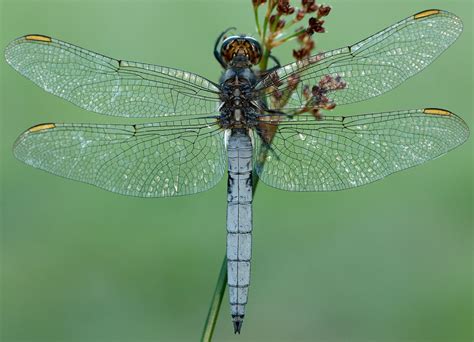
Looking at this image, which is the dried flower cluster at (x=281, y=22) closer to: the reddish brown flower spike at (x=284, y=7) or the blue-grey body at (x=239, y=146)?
the reddish brown flower spike at (x=284, y=7)

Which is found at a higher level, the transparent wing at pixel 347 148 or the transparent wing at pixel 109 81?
the transparent wing at pixel 109 81

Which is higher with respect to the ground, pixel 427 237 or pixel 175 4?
pixel 175 4

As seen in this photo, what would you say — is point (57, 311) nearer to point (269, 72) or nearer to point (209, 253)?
point (209, 253)

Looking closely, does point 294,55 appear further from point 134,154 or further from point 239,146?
point 134,154

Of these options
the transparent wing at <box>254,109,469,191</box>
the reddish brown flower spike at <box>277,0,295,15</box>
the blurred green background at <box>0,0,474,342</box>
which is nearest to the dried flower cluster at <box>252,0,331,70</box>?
the reddish brown flower spike at <box>277,0,295,15</box>

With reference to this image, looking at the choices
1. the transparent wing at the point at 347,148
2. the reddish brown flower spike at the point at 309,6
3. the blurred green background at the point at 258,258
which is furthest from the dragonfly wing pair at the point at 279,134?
the blurred green background at the point at 258,258

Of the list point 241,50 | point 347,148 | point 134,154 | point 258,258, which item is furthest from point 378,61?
point 258,258

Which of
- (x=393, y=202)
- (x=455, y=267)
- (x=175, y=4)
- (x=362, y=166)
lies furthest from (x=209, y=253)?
(x=175, y=4)
